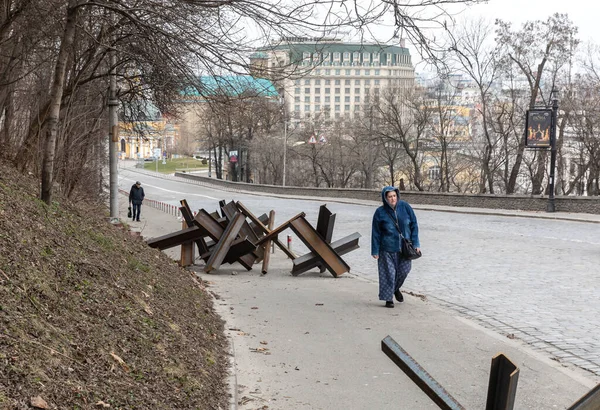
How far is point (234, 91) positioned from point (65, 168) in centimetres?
822

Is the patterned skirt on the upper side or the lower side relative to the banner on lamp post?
lower

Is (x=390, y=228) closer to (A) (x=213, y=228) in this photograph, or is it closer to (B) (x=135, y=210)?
(A) (x=213, y=228)

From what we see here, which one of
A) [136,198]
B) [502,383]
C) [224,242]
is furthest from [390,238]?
[136,198]

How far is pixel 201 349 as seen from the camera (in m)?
6.61

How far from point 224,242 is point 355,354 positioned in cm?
669

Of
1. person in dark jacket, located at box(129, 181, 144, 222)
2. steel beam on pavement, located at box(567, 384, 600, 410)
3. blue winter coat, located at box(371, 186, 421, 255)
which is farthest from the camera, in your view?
person in dark jacket, located at box(129, 181, 144, 222)

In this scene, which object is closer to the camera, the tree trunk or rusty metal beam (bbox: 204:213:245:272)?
the tree trunk

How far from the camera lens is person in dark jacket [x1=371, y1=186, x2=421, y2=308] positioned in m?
10.3

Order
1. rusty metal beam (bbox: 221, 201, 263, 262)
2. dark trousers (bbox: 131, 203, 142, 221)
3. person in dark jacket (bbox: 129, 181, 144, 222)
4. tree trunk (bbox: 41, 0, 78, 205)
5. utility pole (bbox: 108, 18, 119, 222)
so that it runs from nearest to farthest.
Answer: tree trunk (bbox: 41, 0, 78, 205) → rusty metal beam (bbox: 221, 201, 263, 262) → utility pole (bbox: 108, 18, 119, 222) → person in dark jacket (bbox: 129, 181, 144, 222) → dark trousers (bbox: 131, 203, 142, 221)

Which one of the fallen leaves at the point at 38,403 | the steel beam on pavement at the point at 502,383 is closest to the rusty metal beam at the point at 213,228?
the fallen leaves at the point at 38,403

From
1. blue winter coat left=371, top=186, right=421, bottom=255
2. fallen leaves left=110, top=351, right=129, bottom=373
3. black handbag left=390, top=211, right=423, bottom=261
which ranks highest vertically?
blue winter coat left=371, top=186, right=421, bottom=255

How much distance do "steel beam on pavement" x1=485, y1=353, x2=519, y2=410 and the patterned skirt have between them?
7975 mm

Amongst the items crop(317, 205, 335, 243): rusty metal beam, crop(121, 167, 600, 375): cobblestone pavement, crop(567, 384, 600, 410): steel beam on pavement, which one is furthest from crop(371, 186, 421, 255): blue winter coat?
crop(567, 384, 600, 410): steel beam on pavement

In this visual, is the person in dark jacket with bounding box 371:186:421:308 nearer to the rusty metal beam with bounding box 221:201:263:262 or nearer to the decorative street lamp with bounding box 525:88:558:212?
the rusty metal beam with bounding box 221:201:263:262
